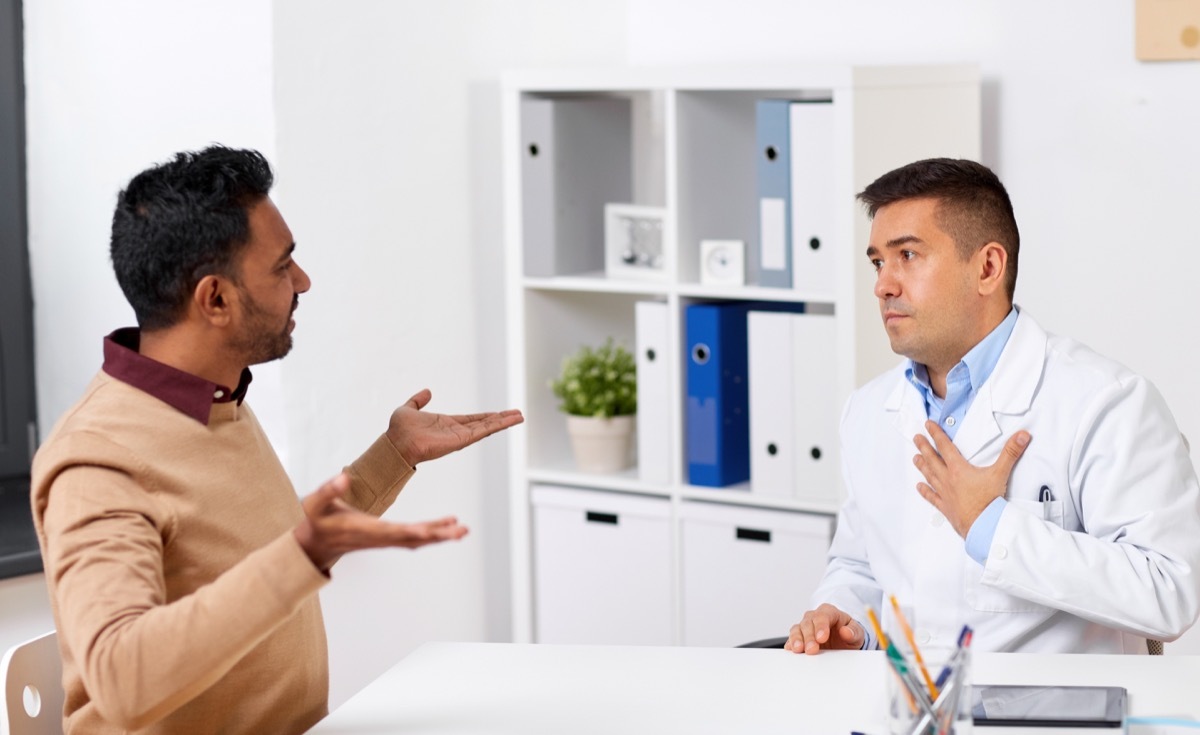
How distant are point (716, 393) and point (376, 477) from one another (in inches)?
48.7

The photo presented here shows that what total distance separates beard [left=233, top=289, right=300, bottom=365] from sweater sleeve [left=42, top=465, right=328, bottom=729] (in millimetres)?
337

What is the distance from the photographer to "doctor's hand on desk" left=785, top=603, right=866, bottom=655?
175 cm

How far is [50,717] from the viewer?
1.71 m

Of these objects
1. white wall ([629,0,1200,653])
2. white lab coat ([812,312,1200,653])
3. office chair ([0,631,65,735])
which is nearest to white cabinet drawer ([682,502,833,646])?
white wall ([629,0,1200,653])

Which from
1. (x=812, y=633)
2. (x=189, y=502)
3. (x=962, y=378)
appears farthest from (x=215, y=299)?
(x=962, y=378)

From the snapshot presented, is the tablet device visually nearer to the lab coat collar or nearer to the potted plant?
the lab coat collar

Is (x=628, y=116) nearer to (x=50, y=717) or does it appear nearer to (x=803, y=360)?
(x=803, y=360)

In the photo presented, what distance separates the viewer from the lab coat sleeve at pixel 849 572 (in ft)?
6.70

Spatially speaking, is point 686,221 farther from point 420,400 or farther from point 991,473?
point 991,473

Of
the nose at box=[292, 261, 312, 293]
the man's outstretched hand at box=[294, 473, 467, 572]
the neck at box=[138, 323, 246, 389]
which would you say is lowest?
the man's outstretched hand at box=[294, 473, 467, 572]

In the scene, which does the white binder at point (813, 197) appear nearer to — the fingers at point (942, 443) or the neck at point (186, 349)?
the fingers at point (942, 443)

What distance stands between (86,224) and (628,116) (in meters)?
1.27

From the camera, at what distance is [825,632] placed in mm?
1762

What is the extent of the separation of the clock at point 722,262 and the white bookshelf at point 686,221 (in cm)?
3
